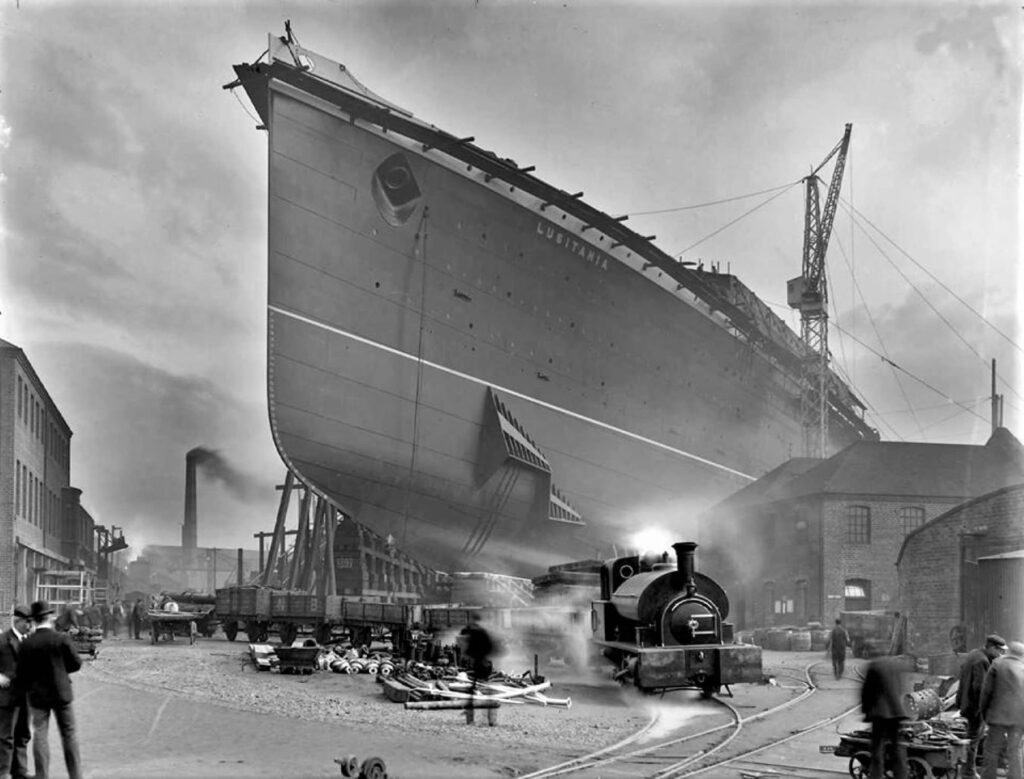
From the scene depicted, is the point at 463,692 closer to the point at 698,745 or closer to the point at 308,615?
the point at 698,745

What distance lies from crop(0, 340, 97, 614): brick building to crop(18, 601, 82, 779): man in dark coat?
63.0ft

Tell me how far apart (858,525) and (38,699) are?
29281 mm

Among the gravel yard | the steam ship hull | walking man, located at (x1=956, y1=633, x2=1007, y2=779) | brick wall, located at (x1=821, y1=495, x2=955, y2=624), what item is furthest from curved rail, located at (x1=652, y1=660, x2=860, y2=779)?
brick wall, located at (x1=821, y1=495, x2=955, y2=624)

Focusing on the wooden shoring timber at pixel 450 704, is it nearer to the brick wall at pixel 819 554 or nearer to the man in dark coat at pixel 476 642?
the man in dark coat at pixel 476 642

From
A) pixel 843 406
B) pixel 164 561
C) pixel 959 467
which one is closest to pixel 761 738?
pixel 959 467

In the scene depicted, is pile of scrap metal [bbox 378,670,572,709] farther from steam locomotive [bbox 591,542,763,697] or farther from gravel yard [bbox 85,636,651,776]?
steam locomotive [bbox 591,542,763,697]

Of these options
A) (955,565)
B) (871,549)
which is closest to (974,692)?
(955,565)

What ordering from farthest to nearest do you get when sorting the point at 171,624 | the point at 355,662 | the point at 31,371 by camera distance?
the point at 31,371
the point at 171,624
the point at 355,662

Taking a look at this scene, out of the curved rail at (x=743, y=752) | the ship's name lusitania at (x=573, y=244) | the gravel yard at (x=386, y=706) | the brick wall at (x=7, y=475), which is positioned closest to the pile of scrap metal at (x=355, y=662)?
the gravel yard at (x=386, y=706)

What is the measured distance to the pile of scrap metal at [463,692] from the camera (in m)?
11.0

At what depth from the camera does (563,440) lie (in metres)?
27.7

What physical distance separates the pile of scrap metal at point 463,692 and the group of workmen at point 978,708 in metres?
5.00

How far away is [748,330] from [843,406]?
1462 centimetres

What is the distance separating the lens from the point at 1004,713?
6.49 m
